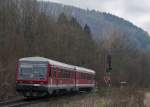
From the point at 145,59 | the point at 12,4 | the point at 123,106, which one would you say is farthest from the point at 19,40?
the point at 145,59

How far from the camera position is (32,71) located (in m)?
31.8

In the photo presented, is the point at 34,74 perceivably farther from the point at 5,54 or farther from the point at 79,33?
the point at 79,33

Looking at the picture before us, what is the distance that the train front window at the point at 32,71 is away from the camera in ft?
103

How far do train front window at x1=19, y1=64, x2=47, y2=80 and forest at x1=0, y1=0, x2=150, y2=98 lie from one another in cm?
402

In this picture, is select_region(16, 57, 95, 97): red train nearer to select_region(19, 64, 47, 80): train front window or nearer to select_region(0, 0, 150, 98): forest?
select_region(19, 64, 47, 80): train front window

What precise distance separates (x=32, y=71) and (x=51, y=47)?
115 feet

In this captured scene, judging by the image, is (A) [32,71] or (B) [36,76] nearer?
A: (B) [36,76]

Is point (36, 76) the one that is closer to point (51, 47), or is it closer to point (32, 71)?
point (32, 71)

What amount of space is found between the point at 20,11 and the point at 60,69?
1649 inches

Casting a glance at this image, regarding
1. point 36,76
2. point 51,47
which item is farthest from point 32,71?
point 51,47

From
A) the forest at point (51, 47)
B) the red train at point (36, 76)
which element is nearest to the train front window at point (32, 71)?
the red train at point (36, 76)

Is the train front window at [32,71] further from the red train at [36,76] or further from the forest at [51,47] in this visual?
the forest at [51,47]

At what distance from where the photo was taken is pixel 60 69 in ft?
113

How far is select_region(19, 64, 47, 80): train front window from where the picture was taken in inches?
1240
